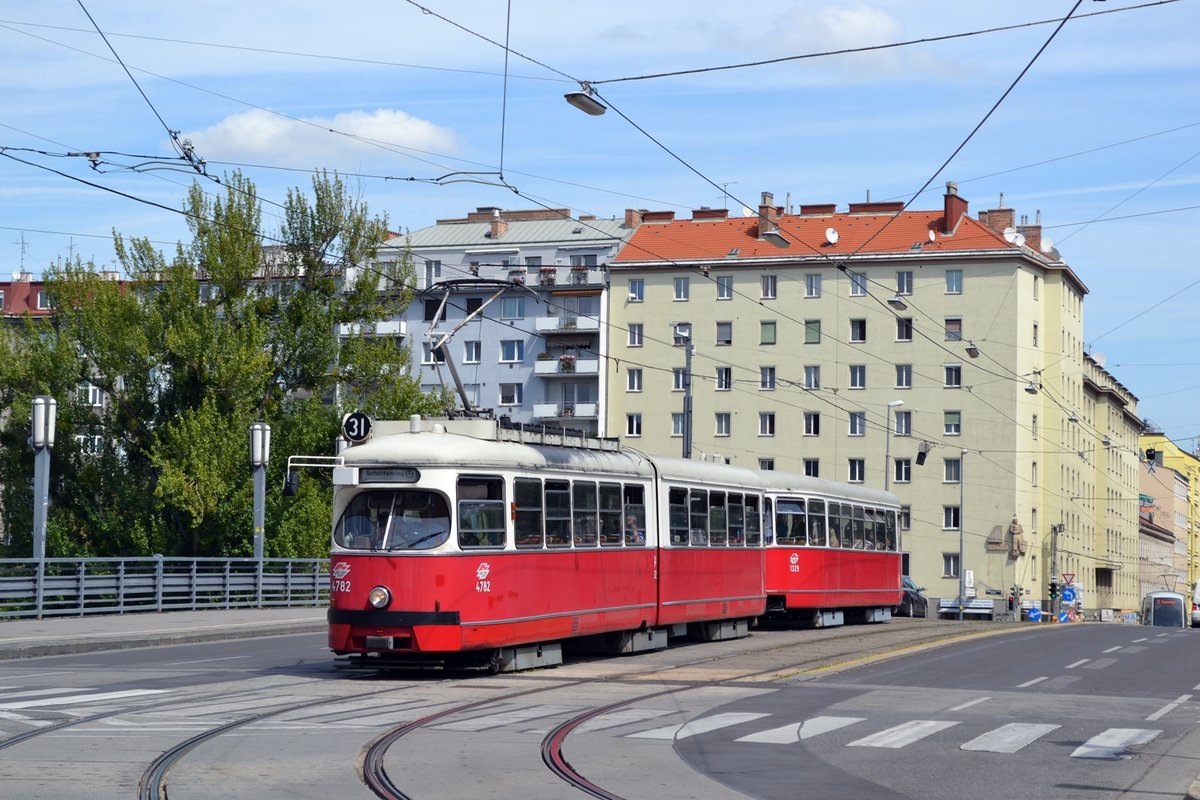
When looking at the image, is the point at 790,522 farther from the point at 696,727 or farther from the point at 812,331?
the point at 812,331

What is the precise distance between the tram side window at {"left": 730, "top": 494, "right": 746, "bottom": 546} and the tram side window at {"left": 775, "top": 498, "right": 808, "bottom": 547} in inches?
93.3

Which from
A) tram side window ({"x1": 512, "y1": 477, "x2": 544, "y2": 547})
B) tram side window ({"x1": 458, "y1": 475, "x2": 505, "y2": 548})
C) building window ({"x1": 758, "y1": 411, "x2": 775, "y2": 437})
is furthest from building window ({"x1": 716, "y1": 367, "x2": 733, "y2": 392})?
tram side window ({"x1": 458, "y1": 475, "x2": 505, "y2": 548})

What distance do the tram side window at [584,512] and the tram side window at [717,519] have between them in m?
4.63

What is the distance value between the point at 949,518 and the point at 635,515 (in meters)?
63.9

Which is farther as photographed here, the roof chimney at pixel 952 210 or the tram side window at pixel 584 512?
the roof chimney at pixel 952 210

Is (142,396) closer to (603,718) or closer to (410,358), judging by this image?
(410,358)

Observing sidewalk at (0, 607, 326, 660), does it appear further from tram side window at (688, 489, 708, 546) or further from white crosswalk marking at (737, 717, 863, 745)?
white crosswalk marking at (737, 717, 863, 745)

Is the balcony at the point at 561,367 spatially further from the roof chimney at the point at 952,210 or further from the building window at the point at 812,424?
the roof chimney at the point at 952,210

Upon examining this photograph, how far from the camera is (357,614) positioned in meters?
18.5

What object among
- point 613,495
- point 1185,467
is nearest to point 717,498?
point 613,495

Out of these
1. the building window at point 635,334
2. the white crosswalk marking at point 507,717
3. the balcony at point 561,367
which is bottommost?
the white crosswalk marking at point 507,717

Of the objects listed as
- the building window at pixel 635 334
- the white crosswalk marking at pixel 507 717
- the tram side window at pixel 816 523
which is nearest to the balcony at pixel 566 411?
the building window at pixel 635 334

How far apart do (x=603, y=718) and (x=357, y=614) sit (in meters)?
4.62

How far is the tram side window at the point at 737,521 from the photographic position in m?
26.9
